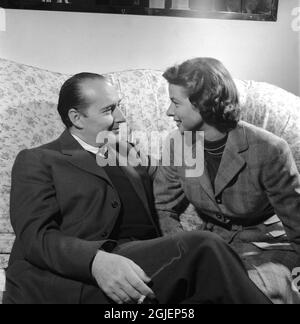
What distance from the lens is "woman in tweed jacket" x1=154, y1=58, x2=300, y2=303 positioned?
1.23 m

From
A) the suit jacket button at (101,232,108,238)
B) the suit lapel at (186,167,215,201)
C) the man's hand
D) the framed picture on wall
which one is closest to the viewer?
the man's hand

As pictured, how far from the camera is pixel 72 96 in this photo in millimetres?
1228

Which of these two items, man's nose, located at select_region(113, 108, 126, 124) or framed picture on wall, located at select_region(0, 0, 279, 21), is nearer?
man's nose, located at select_region(113, 108, 126, 124)

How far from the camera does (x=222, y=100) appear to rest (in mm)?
1262

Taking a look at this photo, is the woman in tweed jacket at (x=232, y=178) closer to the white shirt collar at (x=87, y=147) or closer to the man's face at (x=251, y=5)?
the white shirt collar at (x=87, y=147)

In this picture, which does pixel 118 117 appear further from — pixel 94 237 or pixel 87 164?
pixel 94 237

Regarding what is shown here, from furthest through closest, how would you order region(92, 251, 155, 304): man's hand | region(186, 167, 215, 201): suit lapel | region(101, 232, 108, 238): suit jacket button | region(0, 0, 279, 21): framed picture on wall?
region(0, 0, 279, 21): framed picture on wall → region(186, 167, 215, 201): suit lapel → region(101, 232, 108, 238): suit jacket button → region(92, 251, 155, 304): man's hand

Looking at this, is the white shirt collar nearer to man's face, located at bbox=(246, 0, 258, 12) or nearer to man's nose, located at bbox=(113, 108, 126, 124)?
man's nose, located at bbox=(113, 108, 126, 124)

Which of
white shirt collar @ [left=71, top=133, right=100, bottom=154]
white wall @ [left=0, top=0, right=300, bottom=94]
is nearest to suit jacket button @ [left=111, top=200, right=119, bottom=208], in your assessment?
white shirt collar @ [left=71, top=133, right=100, bottom=154]

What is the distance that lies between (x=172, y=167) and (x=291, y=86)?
55cm

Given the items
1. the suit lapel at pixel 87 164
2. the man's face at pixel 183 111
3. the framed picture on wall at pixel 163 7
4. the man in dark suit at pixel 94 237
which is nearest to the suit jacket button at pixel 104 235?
the man in dark suit at pixel 94 237

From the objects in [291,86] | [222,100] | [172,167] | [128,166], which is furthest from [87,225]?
[291,86]

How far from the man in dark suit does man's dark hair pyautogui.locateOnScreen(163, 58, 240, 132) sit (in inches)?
7.7
